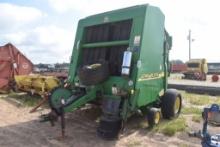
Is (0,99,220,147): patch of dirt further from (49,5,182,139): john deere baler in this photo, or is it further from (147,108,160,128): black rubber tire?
(49,5,182,139): john deere baler

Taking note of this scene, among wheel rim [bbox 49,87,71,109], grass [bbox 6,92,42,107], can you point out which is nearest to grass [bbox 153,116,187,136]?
wheel rim [bbox 49,87,71,109]

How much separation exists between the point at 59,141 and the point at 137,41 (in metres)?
2.35

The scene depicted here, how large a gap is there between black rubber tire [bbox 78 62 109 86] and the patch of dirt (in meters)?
1.01

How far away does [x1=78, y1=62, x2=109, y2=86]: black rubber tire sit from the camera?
20.7 ft

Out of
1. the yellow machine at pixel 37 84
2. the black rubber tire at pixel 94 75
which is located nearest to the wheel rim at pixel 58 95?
the black rubber tire at pixel 94 75

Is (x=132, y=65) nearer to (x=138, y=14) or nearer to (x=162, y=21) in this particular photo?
(x=138, y=14)

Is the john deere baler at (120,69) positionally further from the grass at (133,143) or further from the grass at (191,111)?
the grass at (191,111)

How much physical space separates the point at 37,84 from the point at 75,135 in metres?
4.81

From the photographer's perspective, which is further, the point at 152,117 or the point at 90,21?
the point at 90,21

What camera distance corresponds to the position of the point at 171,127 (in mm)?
6441

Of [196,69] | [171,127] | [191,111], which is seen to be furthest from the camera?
[196,69]

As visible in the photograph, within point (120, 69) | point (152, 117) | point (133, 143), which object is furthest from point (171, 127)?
point (120, 69)

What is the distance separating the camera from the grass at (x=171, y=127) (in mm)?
6270

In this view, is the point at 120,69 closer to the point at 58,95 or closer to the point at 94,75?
the point at 94,75
